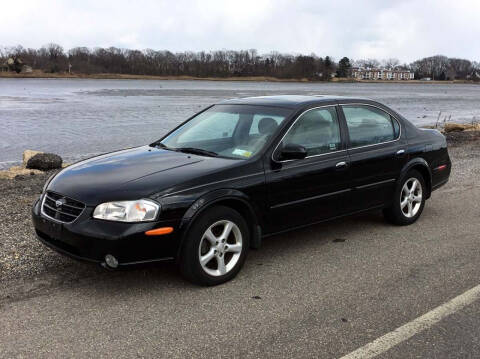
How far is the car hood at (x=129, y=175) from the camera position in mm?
4035

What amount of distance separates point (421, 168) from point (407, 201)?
1.55 feet

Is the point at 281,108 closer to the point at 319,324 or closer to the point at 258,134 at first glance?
the point at 258,134

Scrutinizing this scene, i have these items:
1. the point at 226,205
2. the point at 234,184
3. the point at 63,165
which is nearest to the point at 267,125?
the point at 234,184

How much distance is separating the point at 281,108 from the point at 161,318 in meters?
2.50

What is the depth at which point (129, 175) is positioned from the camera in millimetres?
4297

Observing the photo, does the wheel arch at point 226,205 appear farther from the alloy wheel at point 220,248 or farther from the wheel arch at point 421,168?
the wheel arch at point 421,168

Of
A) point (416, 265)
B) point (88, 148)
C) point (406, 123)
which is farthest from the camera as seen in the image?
point (88, 148)

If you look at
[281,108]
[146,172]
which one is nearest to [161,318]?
[146,172]

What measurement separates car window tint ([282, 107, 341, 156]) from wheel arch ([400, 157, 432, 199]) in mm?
1165

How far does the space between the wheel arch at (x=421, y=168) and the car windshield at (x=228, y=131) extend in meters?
1.83

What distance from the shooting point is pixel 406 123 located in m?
6.30

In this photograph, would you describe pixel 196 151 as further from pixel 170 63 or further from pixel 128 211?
pixel 170 63

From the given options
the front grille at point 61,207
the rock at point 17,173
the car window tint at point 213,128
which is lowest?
the rock at point 17,173

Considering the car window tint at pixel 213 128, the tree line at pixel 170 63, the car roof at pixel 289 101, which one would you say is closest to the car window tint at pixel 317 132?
the car roof at pixel 289 101
